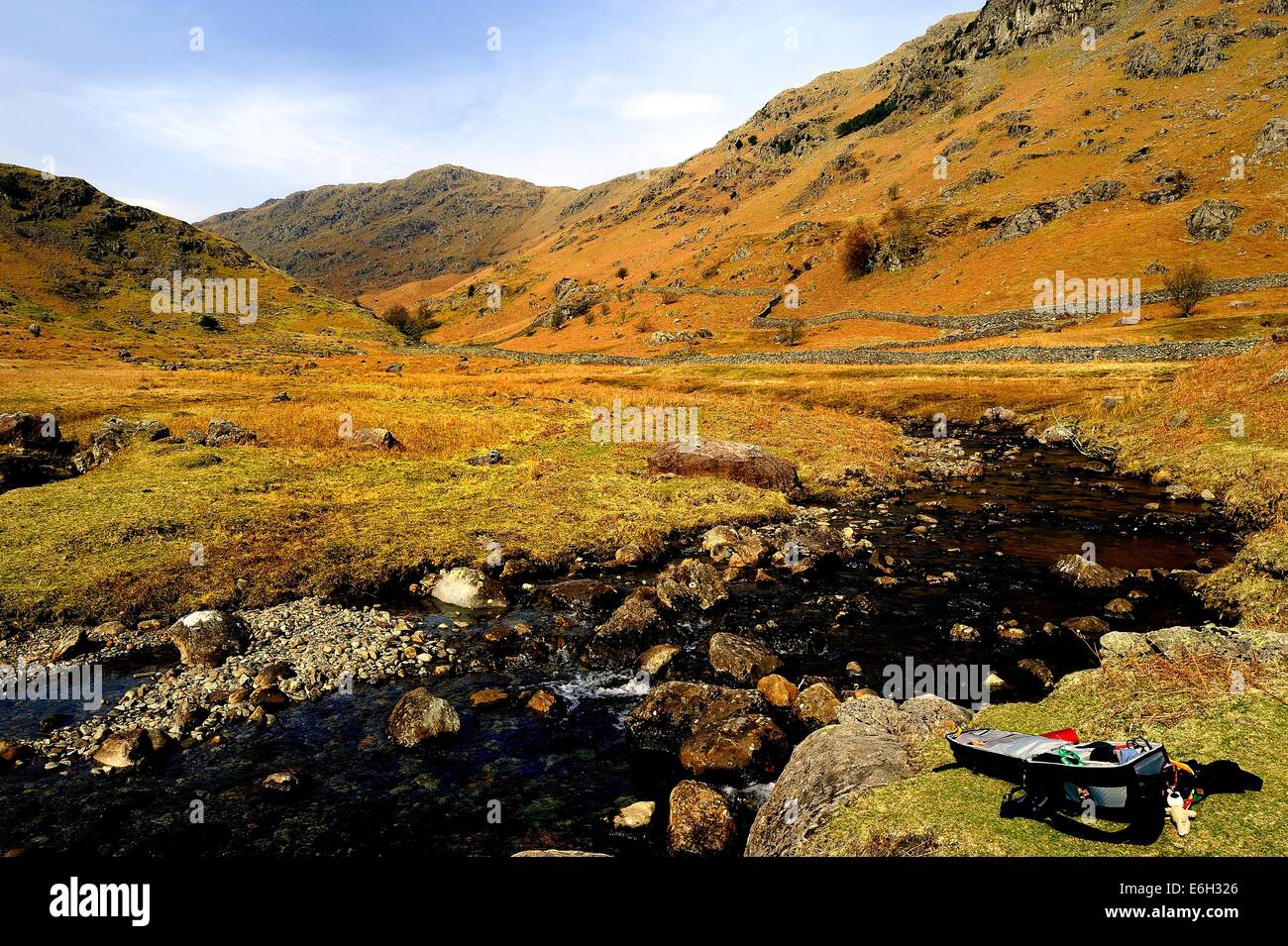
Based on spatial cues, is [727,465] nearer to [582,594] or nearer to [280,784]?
[582,594]

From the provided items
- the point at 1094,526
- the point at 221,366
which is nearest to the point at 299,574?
the point at 1094,526

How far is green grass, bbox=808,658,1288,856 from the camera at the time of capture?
18.5 ft

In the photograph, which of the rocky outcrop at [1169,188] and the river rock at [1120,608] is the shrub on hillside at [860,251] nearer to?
the rocky outcrop at [1169,188]

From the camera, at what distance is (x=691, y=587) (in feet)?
63.9

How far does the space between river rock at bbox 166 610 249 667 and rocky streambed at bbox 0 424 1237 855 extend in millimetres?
56

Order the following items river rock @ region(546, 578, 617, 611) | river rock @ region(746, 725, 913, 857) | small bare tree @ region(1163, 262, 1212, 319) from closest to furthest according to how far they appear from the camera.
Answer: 1. river rock @ region(746, 725, 913, 857)
2. river rock @ region(546, 578, 617, 611)
3. small bare tree @ region(1163, 262, 1212, 319)

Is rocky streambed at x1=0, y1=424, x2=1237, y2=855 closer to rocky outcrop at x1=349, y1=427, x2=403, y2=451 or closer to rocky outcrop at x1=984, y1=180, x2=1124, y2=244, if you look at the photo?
rocky outcrop at x1=349, y1=427, x2=403, y2=451

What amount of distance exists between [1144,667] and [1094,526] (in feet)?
59.4

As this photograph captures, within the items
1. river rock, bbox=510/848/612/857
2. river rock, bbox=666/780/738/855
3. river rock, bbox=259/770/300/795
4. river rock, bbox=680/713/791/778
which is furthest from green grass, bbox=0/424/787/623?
river rock, bbox=666/780/738/855

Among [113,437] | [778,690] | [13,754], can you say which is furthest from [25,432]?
[778,690]

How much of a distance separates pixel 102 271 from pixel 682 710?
236262mm

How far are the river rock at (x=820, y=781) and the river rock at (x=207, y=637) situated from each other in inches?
529

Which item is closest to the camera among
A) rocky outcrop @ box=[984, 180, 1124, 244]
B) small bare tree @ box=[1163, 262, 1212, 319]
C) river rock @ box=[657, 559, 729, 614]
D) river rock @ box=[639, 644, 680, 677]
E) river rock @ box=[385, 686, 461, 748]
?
river rock @ box=[385, 686, 461, 748]

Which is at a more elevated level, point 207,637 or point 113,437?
point 113,437
